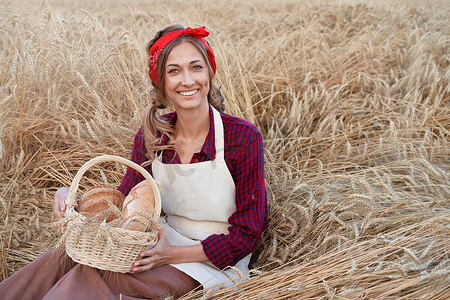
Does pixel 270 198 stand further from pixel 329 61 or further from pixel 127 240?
pixel 329 61

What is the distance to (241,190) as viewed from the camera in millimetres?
2135

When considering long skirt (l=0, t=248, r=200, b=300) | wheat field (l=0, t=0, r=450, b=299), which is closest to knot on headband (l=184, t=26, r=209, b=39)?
wheat field (l=0, t=0, r=450, b=299)

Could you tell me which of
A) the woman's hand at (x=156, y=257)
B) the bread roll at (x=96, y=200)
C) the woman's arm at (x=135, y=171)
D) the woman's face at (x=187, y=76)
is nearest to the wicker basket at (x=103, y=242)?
the woman's hand at (x=156, y=257)

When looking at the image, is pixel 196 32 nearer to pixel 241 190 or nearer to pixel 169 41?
pixel 169 41

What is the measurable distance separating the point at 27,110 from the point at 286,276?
236 cm

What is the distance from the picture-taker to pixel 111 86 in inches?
132

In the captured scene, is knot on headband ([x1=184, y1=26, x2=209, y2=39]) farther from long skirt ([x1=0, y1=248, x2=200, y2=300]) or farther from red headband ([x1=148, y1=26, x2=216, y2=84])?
long skirt ([x1=0, y1=248, x2=200, y2=300])

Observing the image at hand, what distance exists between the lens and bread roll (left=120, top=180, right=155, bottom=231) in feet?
5.70

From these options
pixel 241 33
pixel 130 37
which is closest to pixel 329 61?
pixel 241 33

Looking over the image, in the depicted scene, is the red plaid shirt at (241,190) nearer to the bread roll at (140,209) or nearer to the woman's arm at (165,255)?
the woman's arm at (165,255)

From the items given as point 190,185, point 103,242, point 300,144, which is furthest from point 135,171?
point 300,144

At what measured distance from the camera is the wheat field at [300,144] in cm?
184

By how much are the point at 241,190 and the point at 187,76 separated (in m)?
0.60

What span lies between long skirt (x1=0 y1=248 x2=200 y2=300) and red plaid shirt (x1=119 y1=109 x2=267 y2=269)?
0.19 m
